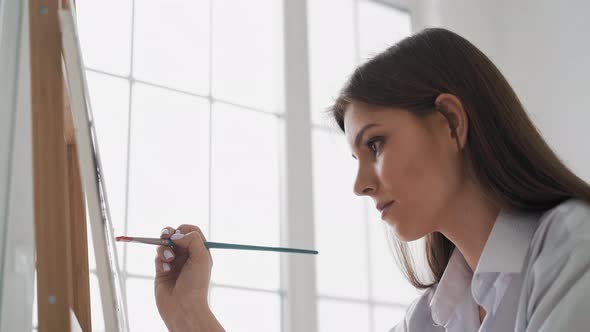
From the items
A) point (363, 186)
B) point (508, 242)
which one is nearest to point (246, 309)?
point (363, 186)

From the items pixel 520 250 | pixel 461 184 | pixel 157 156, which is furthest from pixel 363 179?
pixel 157 156

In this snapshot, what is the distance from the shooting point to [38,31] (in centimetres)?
99

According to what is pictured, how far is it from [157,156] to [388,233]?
0.77 metres

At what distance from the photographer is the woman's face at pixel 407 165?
128 centimetres

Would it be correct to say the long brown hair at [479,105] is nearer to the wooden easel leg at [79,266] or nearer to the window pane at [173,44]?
the wooden easel leg at [79,266]

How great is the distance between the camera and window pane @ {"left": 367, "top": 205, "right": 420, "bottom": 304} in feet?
8.23

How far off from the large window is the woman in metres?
0.76

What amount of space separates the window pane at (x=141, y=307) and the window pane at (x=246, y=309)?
17 cm

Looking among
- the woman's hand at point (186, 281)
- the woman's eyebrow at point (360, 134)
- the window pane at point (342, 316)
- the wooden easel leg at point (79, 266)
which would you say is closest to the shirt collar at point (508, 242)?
the woman's eyebrow at point (360, 134)

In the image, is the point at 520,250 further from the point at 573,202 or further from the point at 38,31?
the point at 38,31

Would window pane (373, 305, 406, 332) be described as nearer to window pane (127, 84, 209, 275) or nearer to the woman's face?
window pane (127, 84, 209, 275)

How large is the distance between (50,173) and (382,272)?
5.59 ft

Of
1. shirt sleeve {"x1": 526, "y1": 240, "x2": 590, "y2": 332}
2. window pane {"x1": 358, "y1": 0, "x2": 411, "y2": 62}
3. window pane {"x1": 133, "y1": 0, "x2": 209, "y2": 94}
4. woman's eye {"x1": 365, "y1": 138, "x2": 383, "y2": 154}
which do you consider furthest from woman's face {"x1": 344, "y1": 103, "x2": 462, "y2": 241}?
window pane {"x1": 358, "y1": 0, "x2": 411, "y2": 62}

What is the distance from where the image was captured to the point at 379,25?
282 cm
